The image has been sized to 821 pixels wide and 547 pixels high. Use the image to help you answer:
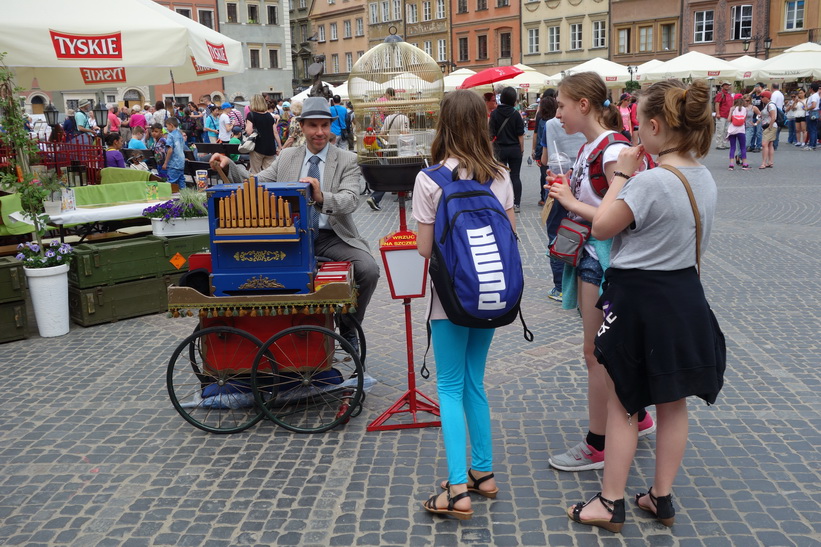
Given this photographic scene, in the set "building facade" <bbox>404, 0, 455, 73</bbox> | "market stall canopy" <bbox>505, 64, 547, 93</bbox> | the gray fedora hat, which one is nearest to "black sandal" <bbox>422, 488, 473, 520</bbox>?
the gray fedora hat

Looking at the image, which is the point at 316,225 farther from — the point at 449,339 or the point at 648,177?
the point at 648,177

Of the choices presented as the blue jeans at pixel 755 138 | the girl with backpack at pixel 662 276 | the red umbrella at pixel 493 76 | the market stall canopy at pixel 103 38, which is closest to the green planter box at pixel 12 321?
the market stall canopy at pixel 103 38

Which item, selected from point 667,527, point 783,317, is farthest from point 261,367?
point 783,317

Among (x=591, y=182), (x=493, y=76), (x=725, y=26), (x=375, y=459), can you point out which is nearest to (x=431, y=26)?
(x=725, y=26)

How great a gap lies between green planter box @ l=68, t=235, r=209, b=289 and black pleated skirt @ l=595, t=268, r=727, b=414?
4.29m

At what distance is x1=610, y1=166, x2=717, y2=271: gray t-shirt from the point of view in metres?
2.95

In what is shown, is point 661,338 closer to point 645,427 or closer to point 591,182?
point 591,182

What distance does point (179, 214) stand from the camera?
280 inches

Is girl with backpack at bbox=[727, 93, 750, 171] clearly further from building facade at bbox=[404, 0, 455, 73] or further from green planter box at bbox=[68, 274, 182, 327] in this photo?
building facade at bbox=[404, 0, 455, 73]

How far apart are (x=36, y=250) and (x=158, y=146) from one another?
32.9ft

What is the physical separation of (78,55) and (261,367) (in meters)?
3.75

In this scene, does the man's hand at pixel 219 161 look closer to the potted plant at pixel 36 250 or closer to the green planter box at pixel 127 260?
the green planter box at pixel 127 260

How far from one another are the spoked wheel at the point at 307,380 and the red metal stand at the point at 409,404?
0.60 feet

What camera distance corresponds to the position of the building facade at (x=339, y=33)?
68938 mm
